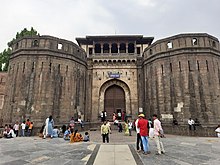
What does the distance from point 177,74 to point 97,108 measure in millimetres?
11420

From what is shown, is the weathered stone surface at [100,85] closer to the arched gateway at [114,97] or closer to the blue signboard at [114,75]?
the arched gateway at [114,97]

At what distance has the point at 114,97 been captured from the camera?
22.6 m

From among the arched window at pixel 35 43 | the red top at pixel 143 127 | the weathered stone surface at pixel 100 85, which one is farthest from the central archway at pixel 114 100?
the red top at pixel 143 127

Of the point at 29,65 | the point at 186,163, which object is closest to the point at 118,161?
the point at 186,163

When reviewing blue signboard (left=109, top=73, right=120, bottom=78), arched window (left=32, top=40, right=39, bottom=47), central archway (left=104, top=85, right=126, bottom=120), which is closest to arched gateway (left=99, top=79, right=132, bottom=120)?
central archway (left=104, top=85, right=126, bottom=120)

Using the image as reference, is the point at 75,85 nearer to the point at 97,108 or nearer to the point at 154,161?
the point at 97,108

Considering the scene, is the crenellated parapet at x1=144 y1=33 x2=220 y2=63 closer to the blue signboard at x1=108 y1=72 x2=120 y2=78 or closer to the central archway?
the blue signboard at x1=108 y1=72 x2=120 y2=78

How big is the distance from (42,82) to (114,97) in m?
10.4

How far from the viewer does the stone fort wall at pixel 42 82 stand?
52.5ft

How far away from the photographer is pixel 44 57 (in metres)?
17.6

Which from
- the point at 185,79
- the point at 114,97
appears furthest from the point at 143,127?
the point at 114,97

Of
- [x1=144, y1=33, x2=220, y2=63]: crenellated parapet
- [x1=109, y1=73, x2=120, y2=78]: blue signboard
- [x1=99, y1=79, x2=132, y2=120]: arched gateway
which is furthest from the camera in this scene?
[x1=109, y1=73, x2=120, y2=78]: blue signboard

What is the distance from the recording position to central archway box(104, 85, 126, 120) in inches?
866

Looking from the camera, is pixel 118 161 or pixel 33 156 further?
pixel 33 156
